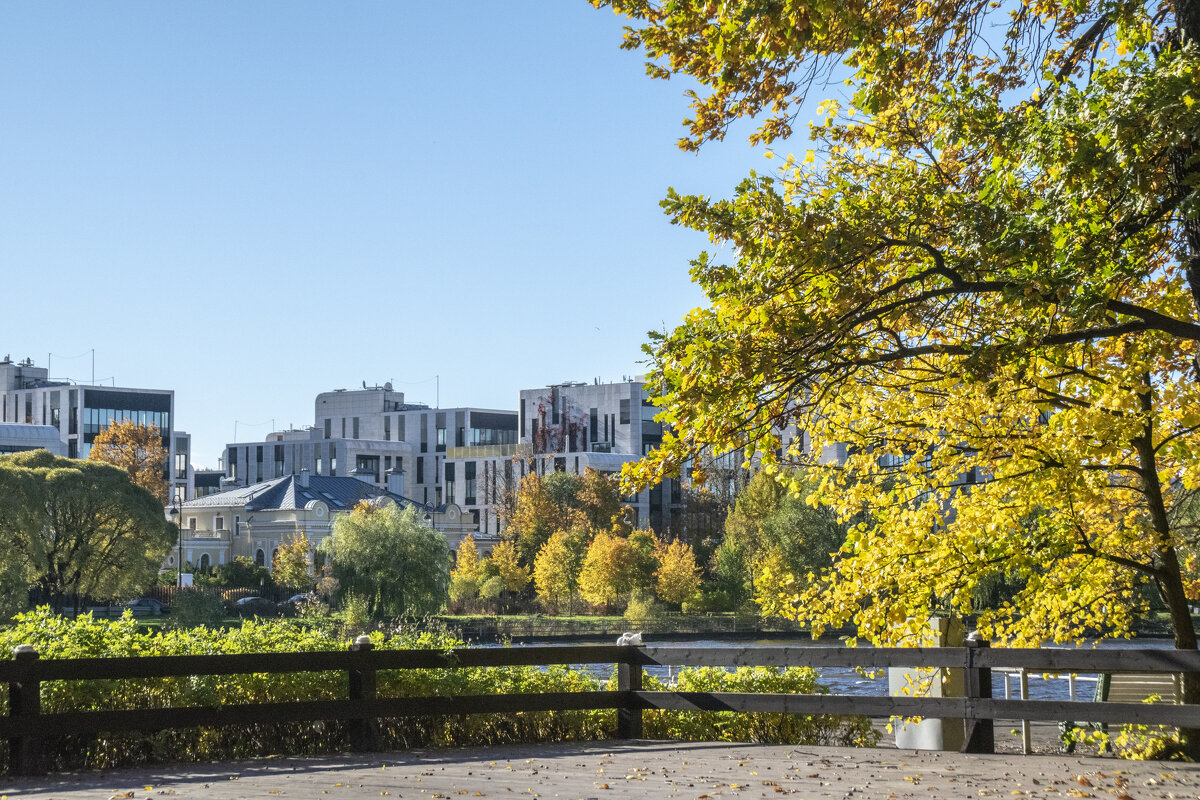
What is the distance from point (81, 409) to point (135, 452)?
30144mm

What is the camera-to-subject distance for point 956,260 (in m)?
8.02

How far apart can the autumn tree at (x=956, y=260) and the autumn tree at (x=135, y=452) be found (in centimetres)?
9340

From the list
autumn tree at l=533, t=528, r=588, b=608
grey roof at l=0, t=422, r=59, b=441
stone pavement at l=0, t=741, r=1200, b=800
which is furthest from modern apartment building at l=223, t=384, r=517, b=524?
stone pavement at l=0, t=741, r=1200, b=800

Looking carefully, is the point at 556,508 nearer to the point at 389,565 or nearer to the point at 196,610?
the point at 389,565

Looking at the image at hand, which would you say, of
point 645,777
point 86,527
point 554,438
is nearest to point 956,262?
point 645,777

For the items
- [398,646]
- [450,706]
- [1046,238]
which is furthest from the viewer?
[398,646]

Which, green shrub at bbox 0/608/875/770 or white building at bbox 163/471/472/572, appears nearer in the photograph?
green shrub at bbox 0/608/875/770

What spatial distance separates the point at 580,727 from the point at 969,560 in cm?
376

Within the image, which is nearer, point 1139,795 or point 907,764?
point 1139,795

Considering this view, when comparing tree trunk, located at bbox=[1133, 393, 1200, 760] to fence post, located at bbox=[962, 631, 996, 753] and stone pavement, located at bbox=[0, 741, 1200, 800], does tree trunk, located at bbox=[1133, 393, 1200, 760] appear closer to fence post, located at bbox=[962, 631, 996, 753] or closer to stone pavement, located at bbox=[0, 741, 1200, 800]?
fence post, located at bbox=[962, 631, 996, 753]

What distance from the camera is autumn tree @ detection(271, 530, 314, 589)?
80375 millimetres

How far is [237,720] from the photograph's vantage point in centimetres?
1060

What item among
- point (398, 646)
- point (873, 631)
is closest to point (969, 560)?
point (873, 631)

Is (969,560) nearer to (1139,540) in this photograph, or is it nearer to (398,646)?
(1139,540)
